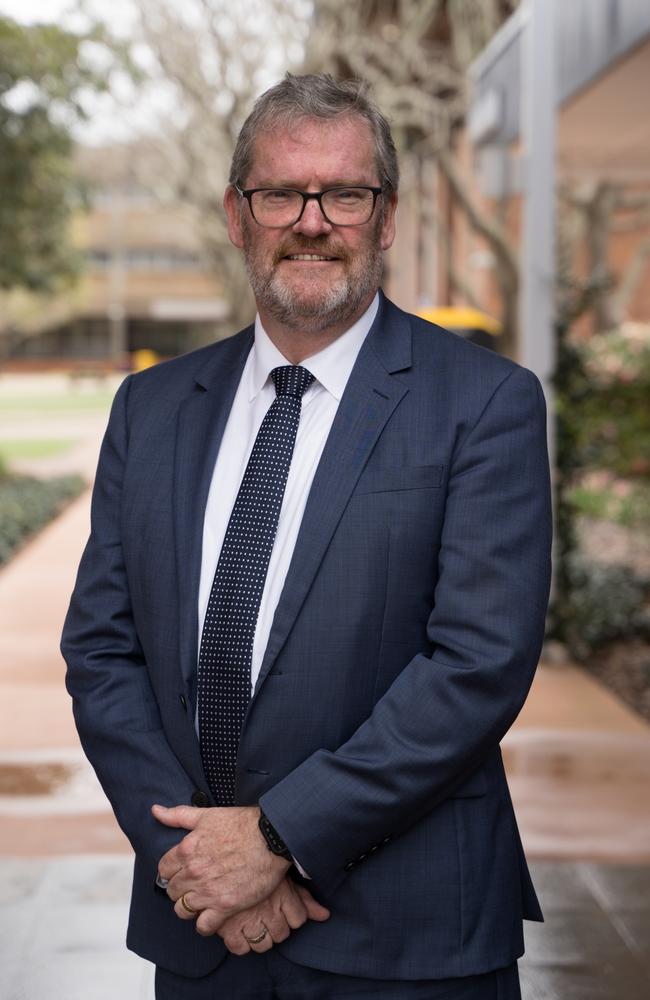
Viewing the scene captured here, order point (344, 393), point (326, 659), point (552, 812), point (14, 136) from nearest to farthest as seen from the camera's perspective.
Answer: point (326, 659) < point (344, 393) < point (552, 812) < point (14, 136)

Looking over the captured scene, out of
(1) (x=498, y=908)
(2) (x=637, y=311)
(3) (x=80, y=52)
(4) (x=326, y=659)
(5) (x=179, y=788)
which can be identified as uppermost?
(3) (x=80, y=52)

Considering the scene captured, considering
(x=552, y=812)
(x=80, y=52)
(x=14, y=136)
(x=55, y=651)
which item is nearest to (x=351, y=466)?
(x=552, y=812)

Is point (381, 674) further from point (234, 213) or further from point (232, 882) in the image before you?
point (234, 213)

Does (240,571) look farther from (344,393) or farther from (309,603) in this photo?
(344,393)

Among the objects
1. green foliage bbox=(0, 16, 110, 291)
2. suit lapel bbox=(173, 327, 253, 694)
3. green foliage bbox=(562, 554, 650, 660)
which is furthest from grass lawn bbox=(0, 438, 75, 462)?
suit lapel bbox=(173, 327, 253, 694)

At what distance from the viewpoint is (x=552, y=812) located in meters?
5.61

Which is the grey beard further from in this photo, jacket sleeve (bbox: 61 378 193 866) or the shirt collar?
jacket sleeve (bbox: 61 378 193 866)

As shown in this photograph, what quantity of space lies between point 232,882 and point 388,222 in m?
1.17

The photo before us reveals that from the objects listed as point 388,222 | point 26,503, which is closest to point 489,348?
point 388,222

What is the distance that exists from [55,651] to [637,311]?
21367 mm

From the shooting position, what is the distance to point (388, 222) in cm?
241

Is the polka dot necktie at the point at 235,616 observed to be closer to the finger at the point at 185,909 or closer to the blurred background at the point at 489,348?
the finger at the point at 185,909

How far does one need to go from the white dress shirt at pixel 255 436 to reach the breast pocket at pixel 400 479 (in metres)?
0.14

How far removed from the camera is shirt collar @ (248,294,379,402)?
2.40 m
